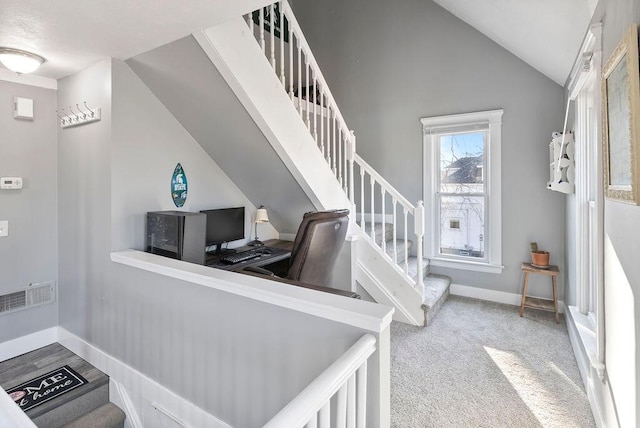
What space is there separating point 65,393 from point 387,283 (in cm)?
269

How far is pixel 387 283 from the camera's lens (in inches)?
131

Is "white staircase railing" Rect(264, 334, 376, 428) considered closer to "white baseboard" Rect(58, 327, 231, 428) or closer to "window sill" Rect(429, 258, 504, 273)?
"white baseboard" Rect(58, 327, 231, 428)

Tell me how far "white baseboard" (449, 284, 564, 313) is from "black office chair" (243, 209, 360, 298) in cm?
221

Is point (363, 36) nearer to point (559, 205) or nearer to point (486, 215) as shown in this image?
point (486, 215)

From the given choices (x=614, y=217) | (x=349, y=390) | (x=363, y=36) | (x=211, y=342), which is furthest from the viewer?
(x=363, y=36)

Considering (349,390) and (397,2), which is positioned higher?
(397,2)

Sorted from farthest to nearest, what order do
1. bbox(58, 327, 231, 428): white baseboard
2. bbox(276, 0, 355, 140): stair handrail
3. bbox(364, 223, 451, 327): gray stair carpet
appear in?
bbox(364, 223, 451, 327): gray stair carpet, bbox(276, 0, 355, 140): stair handrail, bbox(58, 327, 231, 428): white baseboard

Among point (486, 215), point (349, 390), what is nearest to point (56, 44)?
point (349, 390)

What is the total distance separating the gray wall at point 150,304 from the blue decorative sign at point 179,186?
0.11 meters

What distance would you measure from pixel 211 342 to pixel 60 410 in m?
1.23

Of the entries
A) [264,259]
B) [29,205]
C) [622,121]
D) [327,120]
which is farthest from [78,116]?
[622,121]

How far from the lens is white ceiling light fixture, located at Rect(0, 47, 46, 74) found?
1955 millimetres

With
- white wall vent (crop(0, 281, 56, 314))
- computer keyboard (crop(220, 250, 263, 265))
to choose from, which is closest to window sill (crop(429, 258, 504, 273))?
computer keyboard (crop(220, 250, 263, 265))

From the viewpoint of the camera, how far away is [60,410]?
2061 millimetres
